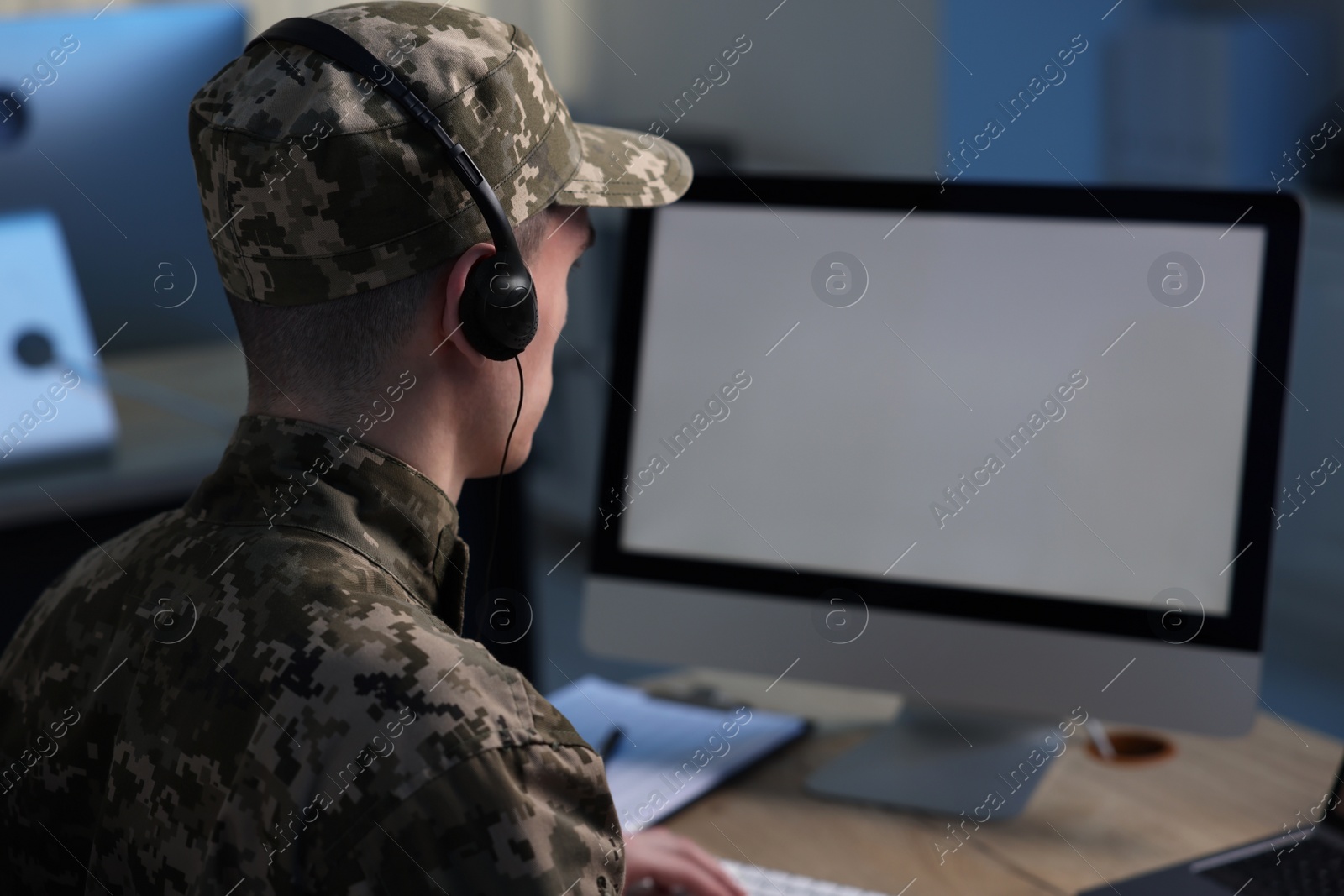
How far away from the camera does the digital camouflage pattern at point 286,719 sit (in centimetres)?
63

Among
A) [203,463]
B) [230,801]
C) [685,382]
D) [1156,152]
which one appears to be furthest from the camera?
[1156,152]

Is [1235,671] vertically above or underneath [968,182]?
underneath

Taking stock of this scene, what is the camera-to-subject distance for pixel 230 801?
0.66 meters

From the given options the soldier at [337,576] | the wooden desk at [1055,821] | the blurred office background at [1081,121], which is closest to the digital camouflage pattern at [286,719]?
A: the soldier at [337,576]

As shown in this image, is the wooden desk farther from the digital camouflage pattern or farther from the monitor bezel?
the digital camouflage pattern

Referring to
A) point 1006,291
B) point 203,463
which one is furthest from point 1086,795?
point 203,463

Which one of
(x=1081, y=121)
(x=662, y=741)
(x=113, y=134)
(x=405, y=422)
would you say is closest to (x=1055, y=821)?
(x=662, y=741)

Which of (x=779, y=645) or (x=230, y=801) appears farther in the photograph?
(x=779, y=645)

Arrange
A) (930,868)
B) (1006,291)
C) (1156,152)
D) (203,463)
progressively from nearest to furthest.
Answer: (930,868)
(1006,291)
(203,463)
(1156,152)

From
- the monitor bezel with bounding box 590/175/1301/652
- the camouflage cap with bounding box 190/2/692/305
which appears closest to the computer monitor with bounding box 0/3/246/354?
the monitor bezel with bounding box 590/175/1301/652

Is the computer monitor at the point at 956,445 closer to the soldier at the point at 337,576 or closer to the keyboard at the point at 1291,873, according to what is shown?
the keyboard at the point at 1291,873

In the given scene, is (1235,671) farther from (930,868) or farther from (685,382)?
(685,382)

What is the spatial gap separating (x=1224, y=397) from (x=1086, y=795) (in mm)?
376

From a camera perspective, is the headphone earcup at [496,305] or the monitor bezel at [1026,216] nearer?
the headphone earcup at [496,305]
